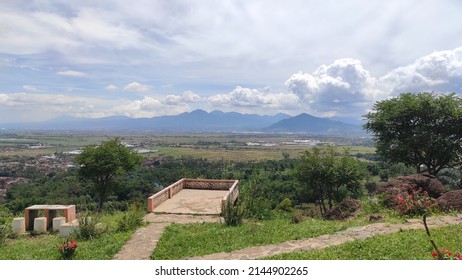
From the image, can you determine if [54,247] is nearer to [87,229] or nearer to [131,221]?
[87,229]

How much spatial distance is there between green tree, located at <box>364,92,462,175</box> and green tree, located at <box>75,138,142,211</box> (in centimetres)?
1603

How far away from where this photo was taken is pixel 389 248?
7.41 metres

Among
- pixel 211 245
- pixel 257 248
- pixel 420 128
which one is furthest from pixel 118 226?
pixel 420 128

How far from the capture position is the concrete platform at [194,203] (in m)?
15.0

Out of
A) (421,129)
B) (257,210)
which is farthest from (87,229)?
(421,129)

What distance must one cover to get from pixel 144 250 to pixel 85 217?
2.86 m

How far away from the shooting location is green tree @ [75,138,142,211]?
2378cm

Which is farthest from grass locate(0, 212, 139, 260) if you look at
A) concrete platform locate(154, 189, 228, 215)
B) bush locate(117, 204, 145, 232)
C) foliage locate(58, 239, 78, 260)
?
concrete platform locate(154, 189, 228, 215)

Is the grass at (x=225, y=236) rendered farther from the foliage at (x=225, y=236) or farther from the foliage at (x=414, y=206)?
the foliage at (x=414, y=206)

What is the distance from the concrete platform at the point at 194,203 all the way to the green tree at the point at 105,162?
6.42 metres

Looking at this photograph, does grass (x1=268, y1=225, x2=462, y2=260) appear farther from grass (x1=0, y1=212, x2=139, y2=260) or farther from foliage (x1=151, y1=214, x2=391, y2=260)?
grass (x1=0, y1=212, x2=139, y2=260)

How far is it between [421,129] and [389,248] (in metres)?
12.5

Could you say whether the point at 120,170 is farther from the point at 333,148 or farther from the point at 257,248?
the point at 257,248
